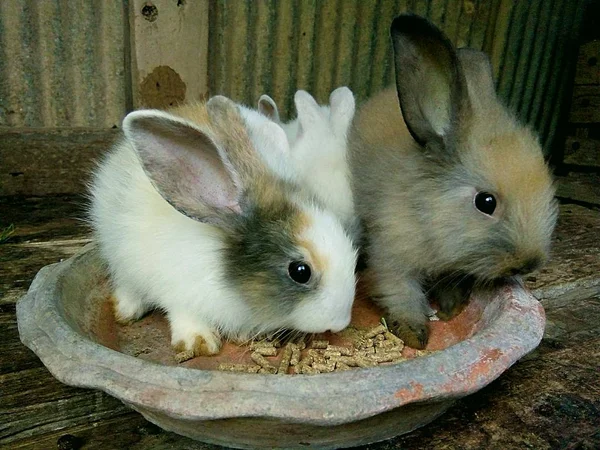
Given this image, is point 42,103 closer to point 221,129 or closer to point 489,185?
point 221,129

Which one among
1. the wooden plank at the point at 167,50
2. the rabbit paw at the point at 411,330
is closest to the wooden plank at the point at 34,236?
the wooden plank at the point at 167,50

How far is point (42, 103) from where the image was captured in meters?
2.97

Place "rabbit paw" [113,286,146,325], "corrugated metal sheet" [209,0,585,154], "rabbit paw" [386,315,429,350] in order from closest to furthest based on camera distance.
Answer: "rabbit paw" [386,315,429,350], "rabbit paw" [113,286,146,325], "corrugated metal sheet" [209,0,585,154]

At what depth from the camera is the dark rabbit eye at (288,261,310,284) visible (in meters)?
1.45

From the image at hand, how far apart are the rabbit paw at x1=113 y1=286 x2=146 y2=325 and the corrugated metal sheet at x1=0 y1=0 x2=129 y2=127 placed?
1493mm

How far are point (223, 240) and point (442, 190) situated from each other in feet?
1.92

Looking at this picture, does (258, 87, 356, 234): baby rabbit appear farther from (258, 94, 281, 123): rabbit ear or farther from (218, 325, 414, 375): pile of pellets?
(218, 325, 414, 375): pile of pellets

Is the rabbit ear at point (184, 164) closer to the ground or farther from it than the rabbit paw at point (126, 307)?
farther from it

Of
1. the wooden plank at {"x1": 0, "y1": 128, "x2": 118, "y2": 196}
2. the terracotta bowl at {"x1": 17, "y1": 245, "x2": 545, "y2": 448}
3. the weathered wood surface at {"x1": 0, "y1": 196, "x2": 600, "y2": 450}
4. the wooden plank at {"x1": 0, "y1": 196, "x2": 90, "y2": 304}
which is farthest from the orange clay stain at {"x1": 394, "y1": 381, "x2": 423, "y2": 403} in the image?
the wooden plank at {"x1": 0, "y1": 128, "x2": 118, "y2": 196}

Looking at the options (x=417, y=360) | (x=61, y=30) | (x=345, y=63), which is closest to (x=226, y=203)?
(x=417, y=360)

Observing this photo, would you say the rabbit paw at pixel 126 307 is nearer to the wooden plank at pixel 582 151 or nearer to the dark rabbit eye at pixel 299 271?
the dark rabbit eye at pixel 299 271

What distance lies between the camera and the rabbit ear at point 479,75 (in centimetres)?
182

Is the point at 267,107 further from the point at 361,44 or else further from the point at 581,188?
the point at 581,188

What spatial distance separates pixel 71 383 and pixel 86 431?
287 mm
